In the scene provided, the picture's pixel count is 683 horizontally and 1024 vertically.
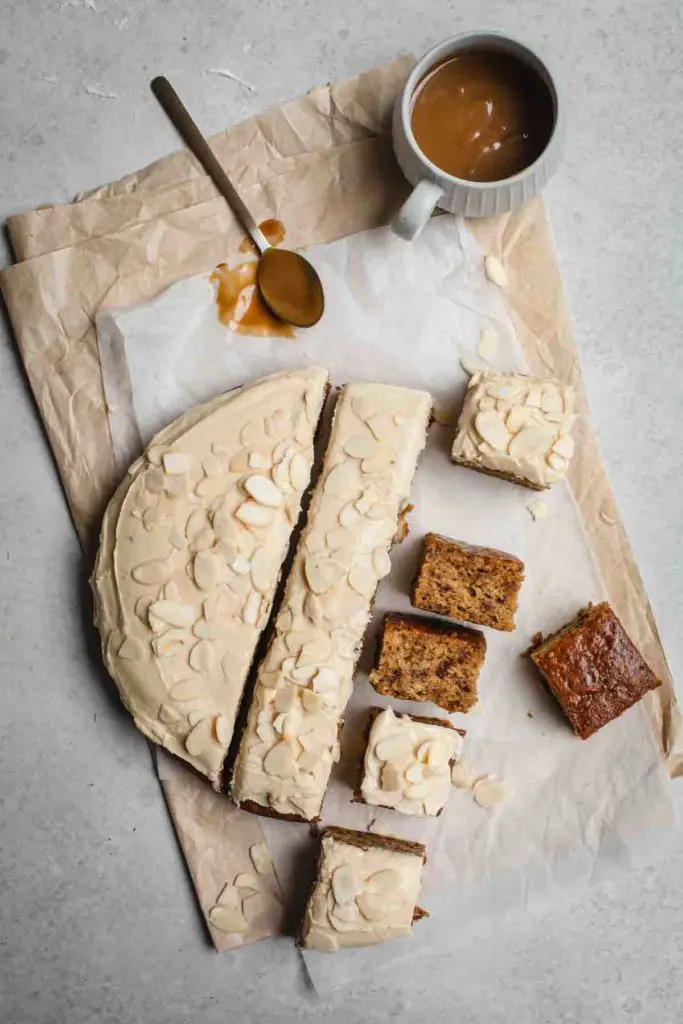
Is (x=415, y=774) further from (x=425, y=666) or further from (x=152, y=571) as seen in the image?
(x=152, y=571)

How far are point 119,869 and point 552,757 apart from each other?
149 cm

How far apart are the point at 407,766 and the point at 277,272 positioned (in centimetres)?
163

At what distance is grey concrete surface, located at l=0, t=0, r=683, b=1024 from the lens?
2889 mm

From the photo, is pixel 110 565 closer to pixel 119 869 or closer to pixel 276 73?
pixel 119 869

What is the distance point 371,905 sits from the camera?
2.67 metres

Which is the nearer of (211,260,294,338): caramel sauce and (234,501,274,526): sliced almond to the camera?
(234,501,274,526): sliced almond

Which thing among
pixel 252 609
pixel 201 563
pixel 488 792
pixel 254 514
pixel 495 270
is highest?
pixel 495 270

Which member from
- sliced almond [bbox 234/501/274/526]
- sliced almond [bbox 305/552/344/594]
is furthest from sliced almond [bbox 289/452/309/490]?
sliced almond [bbox 305/552/344/594]

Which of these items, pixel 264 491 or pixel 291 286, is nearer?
pixel 264 491

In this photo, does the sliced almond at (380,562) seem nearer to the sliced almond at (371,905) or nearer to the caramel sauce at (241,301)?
the caramel sauce at (241,301)

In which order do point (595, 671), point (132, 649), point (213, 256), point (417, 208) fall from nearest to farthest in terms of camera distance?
point (417, 208), point (132, 649), point (595, 671), point (213, 256)

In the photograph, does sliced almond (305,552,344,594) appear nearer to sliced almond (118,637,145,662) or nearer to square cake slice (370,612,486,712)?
→ square cake slice (370,612,486,712)

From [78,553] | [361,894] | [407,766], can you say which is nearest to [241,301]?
[78,553]

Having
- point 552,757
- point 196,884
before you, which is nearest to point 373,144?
point 552,757
